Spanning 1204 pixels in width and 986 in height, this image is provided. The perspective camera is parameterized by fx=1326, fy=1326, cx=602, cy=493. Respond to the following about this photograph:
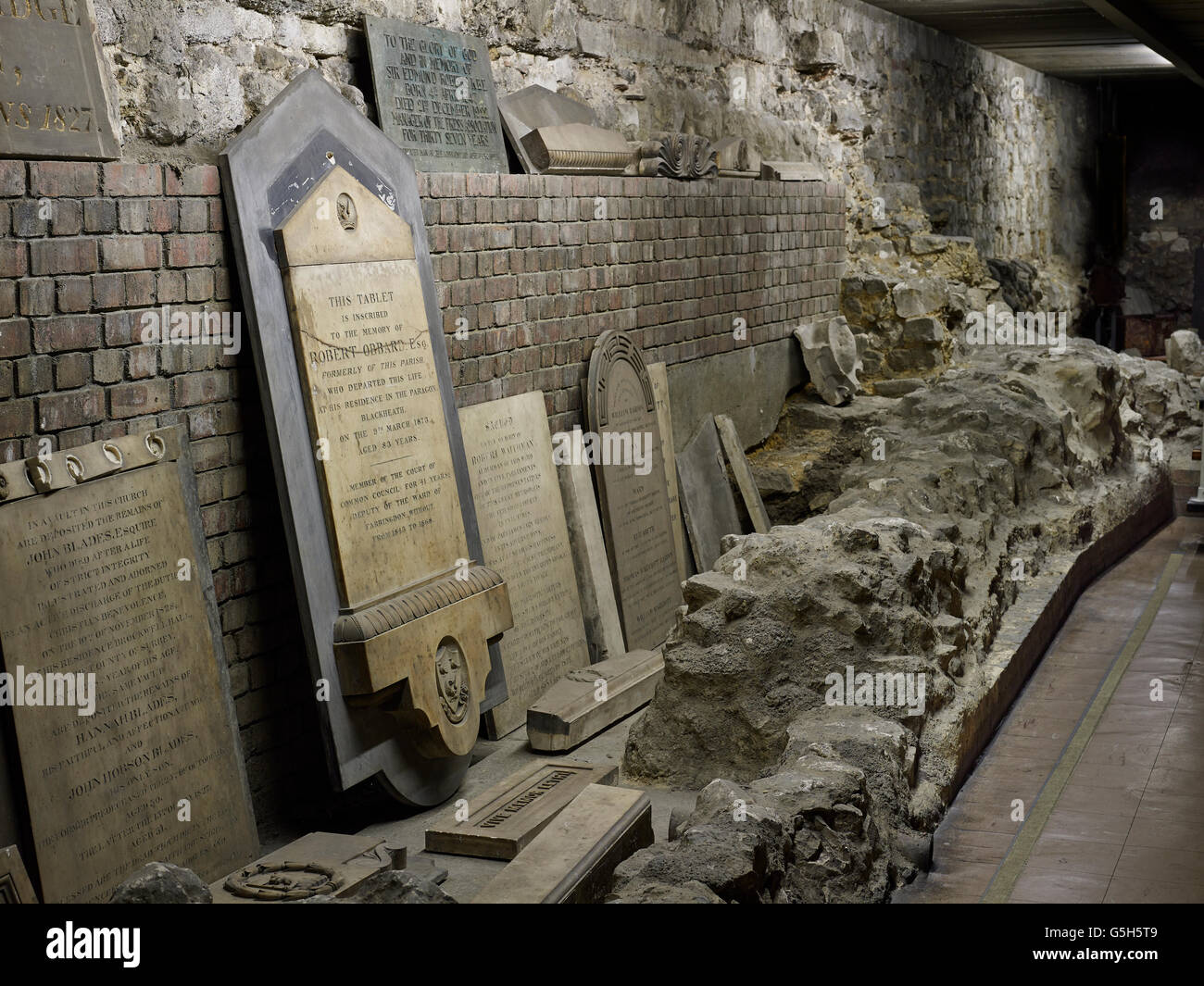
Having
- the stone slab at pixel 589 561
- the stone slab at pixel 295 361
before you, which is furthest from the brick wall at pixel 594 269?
the stone slab at pixel 295 361

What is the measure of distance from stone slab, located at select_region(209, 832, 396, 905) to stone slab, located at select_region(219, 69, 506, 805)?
51cm

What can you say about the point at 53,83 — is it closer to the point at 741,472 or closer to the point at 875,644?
the point at 875,644

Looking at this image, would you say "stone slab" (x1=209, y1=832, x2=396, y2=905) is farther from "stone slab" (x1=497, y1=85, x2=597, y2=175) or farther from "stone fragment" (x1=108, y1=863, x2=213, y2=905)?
"stone slab" (x1=497, y1=85, x2=597, y2=175)

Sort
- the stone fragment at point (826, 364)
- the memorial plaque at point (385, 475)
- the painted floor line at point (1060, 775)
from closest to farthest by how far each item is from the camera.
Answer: the painted floor line at point (1060, 775) → the memorial plaque at point (385, 475) → the stone fragment at point (826, 364)

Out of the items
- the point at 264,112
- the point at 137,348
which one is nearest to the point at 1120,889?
the point at 137,348

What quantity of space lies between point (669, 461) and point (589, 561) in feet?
3.85

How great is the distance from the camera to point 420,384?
16.7 feet

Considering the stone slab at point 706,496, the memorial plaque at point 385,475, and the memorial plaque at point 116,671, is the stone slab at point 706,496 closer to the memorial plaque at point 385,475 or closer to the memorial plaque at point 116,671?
the memorial plaque at point 385,475

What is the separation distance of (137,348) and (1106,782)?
141 inches

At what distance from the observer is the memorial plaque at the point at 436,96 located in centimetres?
Result: 568

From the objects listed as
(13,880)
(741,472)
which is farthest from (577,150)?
(13,880)

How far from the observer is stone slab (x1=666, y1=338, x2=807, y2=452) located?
783 cm

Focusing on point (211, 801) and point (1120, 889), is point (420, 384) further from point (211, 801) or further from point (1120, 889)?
point (1120, 889)

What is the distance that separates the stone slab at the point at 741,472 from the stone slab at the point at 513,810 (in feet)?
11.3
